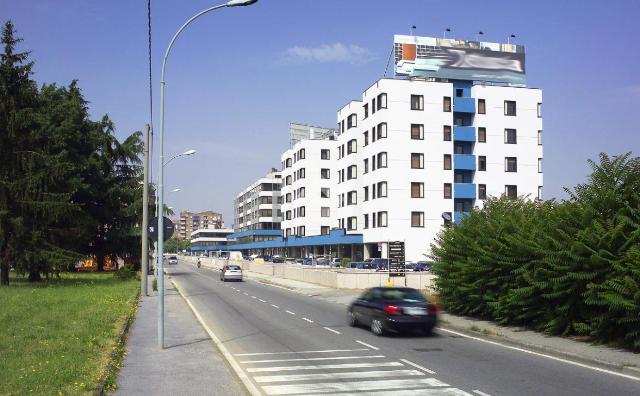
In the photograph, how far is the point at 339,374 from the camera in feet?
39.1

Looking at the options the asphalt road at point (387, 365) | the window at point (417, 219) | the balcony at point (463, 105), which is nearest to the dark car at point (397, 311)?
the asphalt road at point (387, 365)

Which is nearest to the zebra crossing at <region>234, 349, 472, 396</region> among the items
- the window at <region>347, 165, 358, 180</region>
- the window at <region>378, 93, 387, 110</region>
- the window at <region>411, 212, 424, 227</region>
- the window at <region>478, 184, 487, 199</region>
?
the window at <region>411, 212, 424, 227</region>

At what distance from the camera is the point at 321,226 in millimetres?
102312

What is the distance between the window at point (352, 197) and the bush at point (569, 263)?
186ft

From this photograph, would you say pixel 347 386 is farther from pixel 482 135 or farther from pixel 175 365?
pixel 482 135

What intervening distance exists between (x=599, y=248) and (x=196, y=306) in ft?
59.9

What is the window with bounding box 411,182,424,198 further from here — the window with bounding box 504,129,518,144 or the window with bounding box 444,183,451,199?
the window with bounding box 504,129,518,144

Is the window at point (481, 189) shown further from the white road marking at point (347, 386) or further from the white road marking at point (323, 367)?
the white road marking at point (347, 386)

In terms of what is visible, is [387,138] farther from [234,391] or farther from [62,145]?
[234,391]

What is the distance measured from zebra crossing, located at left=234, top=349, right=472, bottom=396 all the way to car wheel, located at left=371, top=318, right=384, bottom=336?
3055mm

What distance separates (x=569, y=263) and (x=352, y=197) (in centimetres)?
6394

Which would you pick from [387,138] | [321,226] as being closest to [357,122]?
[387,138]

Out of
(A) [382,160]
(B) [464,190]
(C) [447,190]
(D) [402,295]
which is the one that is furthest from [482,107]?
(D) [402,295]

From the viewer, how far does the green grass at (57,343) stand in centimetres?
1001
